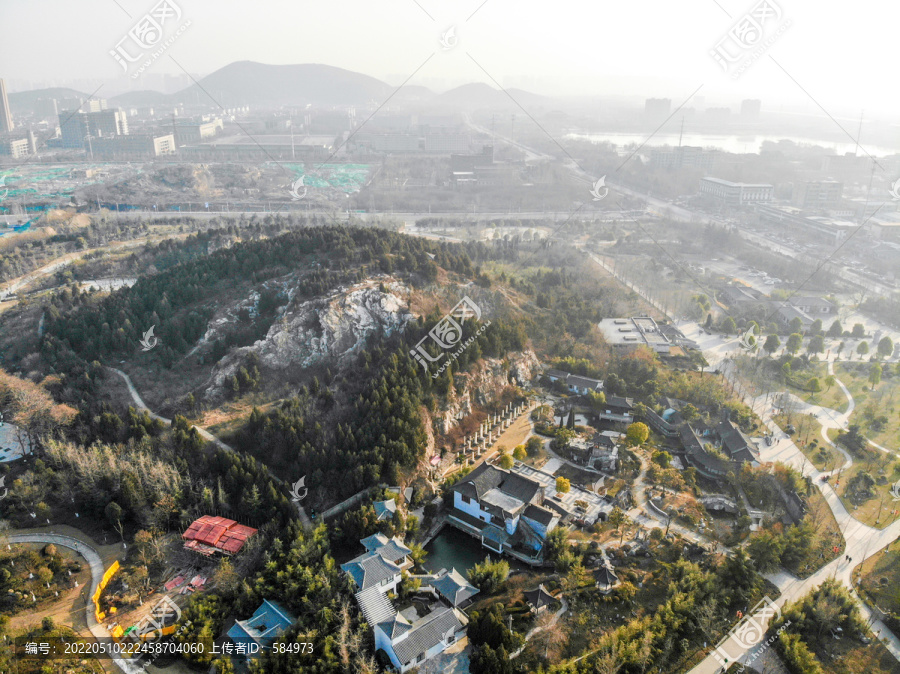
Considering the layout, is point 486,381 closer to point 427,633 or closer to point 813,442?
point 427,633

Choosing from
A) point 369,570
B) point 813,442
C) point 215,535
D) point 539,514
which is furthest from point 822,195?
point 215,535

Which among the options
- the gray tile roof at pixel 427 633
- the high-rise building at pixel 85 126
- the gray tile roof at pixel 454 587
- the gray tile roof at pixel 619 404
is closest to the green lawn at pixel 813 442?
the gray tile roof at pixel 619 404

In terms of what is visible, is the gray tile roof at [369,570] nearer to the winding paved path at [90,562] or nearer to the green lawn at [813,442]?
the winding paved path at [90,562]

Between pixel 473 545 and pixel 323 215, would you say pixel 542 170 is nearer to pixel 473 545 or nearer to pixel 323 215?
pixel 323 215

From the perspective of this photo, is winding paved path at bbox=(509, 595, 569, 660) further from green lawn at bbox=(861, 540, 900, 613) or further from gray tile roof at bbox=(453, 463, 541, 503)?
green lawn at bbox=(861, 540, 900, 613)

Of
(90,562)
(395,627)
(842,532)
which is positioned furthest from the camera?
(842,532)

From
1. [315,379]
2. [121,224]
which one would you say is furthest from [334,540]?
[121,224]

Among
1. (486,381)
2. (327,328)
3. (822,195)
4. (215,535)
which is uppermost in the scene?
(822,195)
